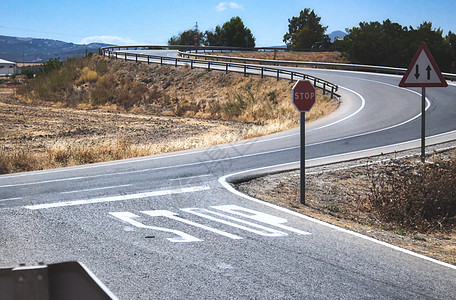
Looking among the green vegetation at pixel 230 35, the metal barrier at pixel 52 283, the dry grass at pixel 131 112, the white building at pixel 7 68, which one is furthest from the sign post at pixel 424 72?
the white building at pixel 7 68

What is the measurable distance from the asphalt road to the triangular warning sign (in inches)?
187

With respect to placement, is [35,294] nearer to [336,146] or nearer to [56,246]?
[56,246]

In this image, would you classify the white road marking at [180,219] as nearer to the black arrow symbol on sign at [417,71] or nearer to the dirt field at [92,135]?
the black arrow symbol on sign at [417,71]

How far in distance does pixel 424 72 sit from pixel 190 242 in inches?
311

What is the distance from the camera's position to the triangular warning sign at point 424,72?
1112 centimetres

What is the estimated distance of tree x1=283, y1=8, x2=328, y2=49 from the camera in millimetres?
92125

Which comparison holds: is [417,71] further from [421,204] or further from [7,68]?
[7,68]

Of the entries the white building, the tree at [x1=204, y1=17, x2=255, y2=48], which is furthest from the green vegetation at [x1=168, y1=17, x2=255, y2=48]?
the white building

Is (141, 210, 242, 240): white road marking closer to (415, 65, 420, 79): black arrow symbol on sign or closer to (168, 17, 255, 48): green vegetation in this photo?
(415, 65, 420, 79): black arrow symbol on sign

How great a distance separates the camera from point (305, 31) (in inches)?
3620

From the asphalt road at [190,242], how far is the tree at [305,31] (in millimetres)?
83423

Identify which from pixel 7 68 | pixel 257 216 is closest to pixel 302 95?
pixel 257 216

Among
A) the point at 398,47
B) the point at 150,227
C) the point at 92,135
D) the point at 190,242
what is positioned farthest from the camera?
the point at 398,47

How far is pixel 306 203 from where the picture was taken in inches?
377
